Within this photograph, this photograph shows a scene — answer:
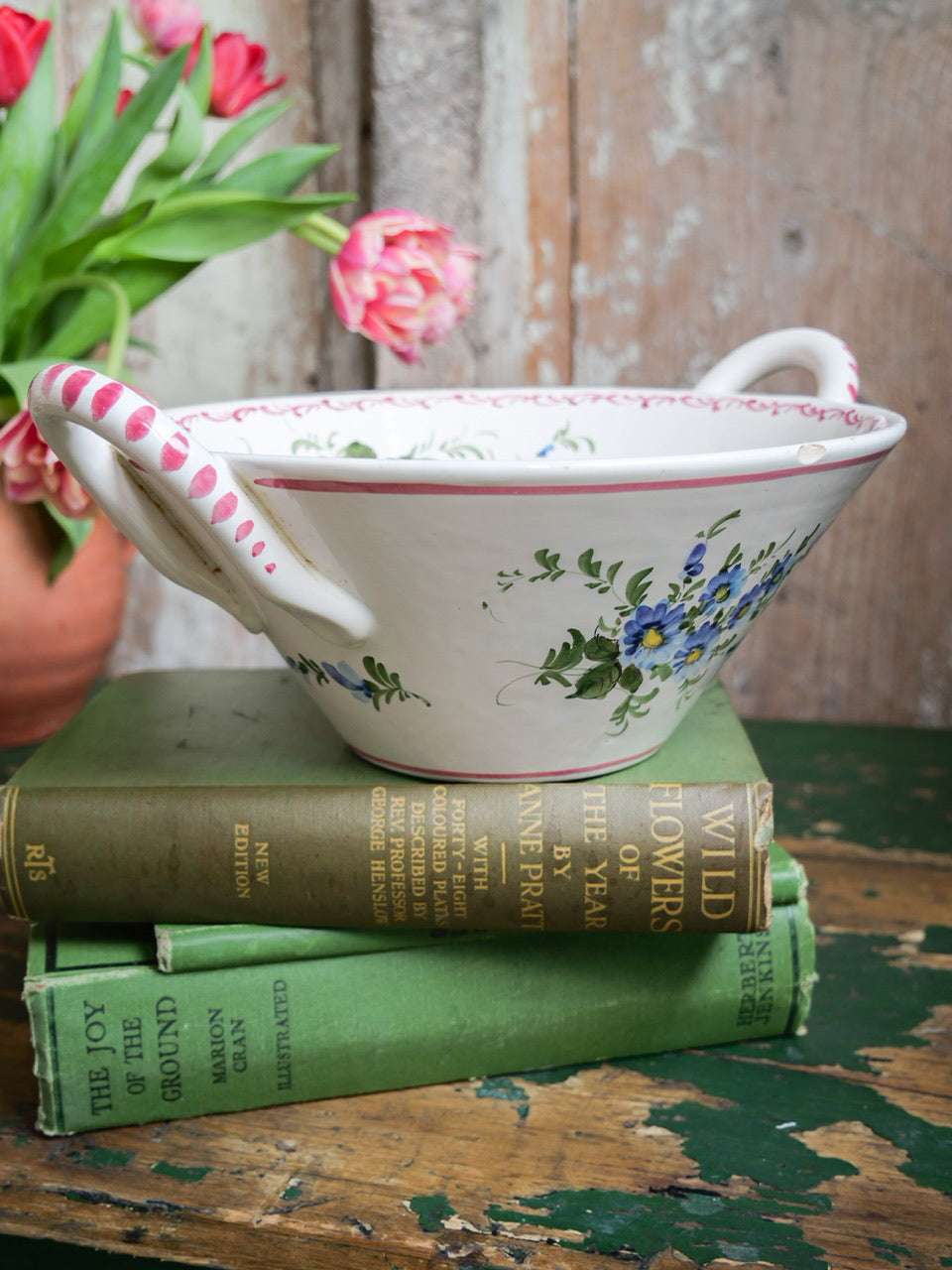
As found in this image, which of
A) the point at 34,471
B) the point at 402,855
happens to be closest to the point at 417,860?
the point at 402,855

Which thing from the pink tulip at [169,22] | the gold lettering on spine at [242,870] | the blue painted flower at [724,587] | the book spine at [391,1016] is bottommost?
the book spine at [391,1016]

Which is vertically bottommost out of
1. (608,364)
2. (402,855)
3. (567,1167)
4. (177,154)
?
(567,1167)

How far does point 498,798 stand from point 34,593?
36 centimetres

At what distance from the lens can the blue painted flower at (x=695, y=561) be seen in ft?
1.31

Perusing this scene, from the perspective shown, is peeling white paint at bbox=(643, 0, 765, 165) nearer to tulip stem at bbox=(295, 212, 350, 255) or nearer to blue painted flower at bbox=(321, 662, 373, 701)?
tulip stem at bbox=(295, 212, 350, 255)

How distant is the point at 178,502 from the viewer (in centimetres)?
38

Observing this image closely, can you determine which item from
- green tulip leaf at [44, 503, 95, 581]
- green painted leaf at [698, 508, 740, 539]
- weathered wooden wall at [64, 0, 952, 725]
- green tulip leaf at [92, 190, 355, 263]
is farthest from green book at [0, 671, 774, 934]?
weathered wooden wall at [64, 0, 952, 725]

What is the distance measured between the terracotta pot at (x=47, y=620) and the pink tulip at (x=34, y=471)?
0.07 metres

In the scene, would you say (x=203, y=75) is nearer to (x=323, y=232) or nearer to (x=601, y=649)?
(x=323, y=232)

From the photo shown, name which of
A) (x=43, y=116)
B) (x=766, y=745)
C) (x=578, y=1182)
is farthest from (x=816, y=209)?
(x=578, y=1182)

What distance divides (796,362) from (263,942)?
411mm

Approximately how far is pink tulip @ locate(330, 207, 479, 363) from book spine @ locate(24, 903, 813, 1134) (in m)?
0.34

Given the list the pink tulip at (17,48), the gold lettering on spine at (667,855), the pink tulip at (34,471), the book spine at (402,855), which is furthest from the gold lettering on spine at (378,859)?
the pink tulip at (17,48)

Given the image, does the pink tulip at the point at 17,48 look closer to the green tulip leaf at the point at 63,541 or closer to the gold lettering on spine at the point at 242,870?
the green tulip leaf at the point at 63,541
